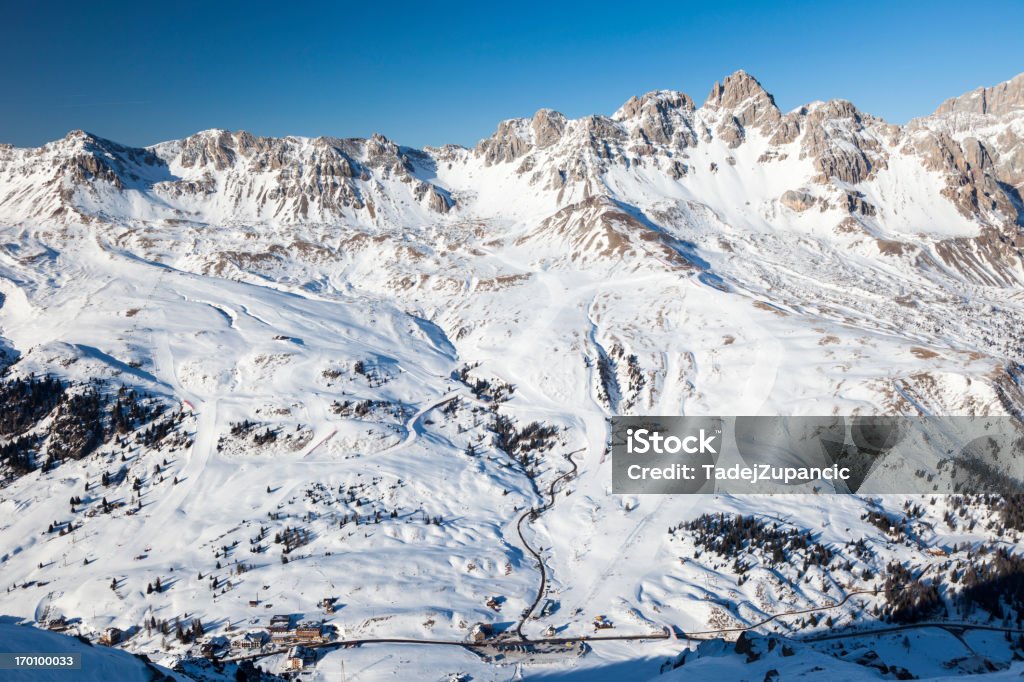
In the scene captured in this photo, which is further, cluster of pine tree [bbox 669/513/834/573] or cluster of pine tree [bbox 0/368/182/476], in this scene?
cluster of pine tree [bbox 0/368/182/476]

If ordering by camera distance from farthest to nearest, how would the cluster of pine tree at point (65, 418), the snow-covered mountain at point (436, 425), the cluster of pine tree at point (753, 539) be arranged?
the cluster of pine tree at point (65, 418)
the cluster of pine tree at point (753, 539)
the snow-covered mountain at point (436, 425)

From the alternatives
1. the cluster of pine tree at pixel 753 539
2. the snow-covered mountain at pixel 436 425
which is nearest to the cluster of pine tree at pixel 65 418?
the snow-covered mountain at pixel 436 425

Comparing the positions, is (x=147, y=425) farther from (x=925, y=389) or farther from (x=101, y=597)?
(x=925, y=389)

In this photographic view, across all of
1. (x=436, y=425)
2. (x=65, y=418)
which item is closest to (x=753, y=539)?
(x=436, y=425)

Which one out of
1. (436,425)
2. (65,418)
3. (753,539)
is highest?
(65,418)

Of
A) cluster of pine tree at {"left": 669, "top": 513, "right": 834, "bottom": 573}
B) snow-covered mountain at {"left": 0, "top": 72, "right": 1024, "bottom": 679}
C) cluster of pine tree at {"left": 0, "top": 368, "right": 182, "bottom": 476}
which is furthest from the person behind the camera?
cluster of pine tree at {"left": 0, "top": 368, "right": 182, "bottom": 476}

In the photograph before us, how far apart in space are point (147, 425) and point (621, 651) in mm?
78906

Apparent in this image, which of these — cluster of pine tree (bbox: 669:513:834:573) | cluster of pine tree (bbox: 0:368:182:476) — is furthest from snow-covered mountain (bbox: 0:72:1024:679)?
cluster of pine tree (bbox: 669:513:834:573)

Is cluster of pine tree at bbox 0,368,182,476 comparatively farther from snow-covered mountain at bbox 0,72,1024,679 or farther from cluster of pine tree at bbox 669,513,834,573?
cluster of pine tree at bbox 669,513,834,573

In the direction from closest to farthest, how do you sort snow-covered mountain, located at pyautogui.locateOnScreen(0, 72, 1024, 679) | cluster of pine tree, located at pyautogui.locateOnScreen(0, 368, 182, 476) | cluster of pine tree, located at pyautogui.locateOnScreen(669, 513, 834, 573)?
snow-covered mountain, located at pyautogui.locateOnScreen(0, 72, 1024, 679)
cluster of pine tree, located at pyautogui.locateOnScreen(669, 513, 834, 573)
cluster of pine tree, located at pyautogui.locateOnScreen(0, 368, 182, 476)

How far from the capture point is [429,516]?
70.6 meters

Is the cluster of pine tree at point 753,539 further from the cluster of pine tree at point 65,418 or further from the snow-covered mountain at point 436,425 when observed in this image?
the cluster of pine tree at point 65,418

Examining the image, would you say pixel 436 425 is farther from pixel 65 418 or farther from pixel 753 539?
pixel 65 418

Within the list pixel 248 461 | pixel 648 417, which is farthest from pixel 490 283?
pixel 248 461
